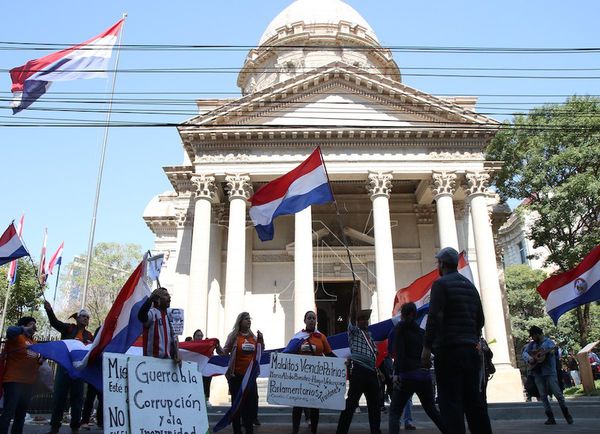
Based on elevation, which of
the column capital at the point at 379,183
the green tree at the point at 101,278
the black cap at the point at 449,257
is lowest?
the black cap at the point at 449,257

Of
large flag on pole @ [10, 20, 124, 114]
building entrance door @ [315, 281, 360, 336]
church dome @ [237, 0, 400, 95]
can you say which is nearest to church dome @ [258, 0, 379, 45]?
church dome @ [237, 0, 400, 95]

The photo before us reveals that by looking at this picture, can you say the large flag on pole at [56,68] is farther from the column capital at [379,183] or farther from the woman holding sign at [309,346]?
the column capital at [379,183]

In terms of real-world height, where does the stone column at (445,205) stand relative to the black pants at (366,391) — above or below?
above

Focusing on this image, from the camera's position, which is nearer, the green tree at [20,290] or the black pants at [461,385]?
the black pants at [461,385]

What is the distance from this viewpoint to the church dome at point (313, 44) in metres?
35.3

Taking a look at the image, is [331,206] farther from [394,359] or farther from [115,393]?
[115,393]

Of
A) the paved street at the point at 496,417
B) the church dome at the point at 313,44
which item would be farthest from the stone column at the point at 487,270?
the church dome at the point at 313,44

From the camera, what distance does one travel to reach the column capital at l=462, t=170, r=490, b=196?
22016 mm

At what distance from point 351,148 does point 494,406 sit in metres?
12.9

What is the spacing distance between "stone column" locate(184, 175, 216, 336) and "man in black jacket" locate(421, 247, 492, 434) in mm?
16061

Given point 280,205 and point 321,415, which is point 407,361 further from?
point 280,205

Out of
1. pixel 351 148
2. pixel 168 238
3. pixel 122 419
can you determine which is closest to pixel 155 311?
pixel 122 419

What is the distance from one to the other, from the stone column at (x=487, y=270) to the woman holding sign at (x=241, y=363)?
15.1m

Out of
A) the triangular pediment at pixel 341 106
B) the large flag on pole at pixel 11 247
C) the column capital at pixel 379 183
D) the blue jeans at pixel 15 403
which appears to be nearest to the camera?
the blue jeans at pixel 15 403
